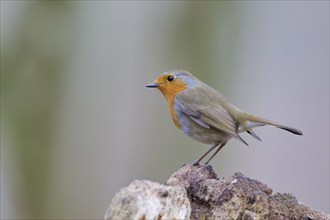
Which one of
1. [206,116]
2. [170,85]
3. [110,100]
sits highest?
[170,85]

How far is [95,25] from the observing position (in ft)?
28.6

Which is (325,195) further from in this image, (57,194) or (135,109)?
(57,194)

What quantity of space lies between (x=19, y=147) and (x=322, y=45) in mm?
5664

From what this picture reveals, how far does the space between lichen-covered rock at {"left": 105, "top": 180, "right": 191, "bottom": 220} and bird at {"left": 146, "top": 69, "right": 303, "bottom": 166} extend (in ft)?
5.44

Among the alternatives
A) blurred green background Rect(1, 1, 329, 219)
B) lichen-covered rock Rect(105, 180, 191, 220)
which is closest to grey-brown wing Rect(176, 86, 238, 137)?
lichen-covered rock Rect(105, 180, 191, 220)

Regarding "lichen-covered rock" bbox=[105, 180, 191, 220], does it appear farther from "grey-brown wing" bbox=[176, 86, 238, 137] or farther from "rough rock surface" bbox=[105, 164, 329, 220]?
"grey-brown wing" bbox=[176, 86, 238, 137]

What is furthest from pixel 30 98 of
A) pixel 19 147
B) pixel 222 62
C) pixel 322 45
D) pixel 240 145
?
pixel 322 45

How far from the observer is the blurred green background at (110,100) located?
23.7 feet

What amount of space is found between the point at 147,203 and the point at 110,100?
6.38m

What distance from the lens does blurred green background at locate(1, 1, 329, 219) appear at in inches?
285

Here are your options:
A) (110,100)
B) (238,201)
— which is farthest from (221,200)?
(110,100)

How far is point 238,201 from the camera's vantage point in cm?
304

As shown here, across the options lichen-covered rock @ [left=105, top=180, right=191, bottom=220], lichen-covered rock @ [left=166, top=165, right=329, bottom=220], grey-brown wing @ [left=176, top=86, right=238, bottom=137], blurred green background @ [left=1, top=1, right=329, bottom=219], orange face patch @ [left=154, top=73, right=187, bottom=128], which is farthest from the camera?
blurred green background @ [left=1, top=1, right=329, bottom=219]

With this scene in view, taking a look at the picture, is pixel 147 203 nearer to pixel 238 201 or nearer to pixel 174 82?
pixel 238 201
